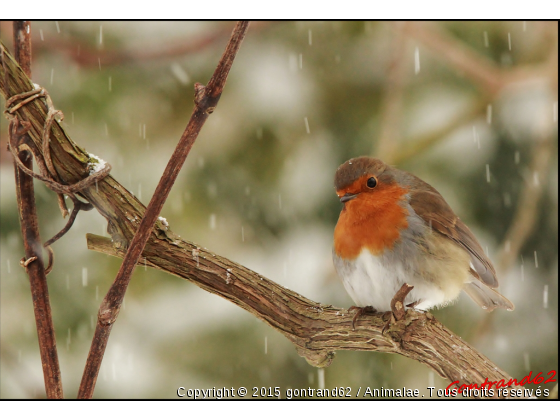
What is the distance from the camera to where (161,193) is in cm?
98

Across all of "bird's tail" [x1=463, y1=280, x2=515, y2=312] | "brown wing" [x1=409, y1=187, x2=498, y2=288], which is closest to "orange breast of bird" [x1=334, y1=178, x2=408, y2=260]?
"brown wing" [x1=409, y1=187, x2=498, y2=288]

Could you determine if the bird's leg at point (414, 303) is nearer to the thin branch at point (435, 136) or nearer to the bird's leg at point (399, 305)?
the bird's leg at point (399, 305)

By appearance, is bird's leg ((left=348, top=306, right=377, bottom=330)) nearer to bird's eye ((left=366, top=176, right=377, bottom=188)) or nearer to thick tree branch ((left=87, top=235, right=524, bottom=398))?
thick tree branch ((left=87, top=235, right=524, bottom=398))

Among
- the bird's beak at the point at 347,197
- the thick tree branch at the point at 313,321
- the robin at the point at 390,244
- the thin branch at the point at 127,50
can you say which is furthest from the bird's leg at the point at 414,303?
the thin branch at the point at 127,50

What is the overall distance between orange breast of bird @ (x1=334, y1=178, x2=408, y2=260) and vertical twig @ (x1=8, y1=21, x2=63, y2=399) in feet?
3.60

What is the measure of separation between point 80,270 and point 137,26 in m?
1.15

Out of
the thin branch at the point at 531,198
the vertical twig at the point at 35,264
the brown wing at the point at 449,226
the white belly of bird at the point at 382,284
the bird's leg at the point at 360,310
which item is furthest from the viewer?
the thin branch at the point at 531,198

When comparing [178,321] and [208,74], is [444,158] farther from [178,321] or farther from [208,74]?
[178,321]

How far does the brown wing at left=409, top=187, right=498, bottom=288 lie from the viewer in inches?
78.6

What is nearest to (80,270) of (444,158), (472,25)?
(444,158)

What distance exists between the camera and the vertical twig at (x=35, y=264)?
1.05 meters

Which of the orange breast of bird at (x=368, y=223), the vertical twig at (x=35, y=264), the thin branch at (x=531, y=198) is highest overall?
the thin branch at (x=531, y=198)

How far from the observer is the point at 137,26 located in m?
2.54

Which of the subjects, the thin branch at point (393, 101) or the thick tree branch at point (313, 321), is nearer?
the thick tree branch at point (313, 321)
